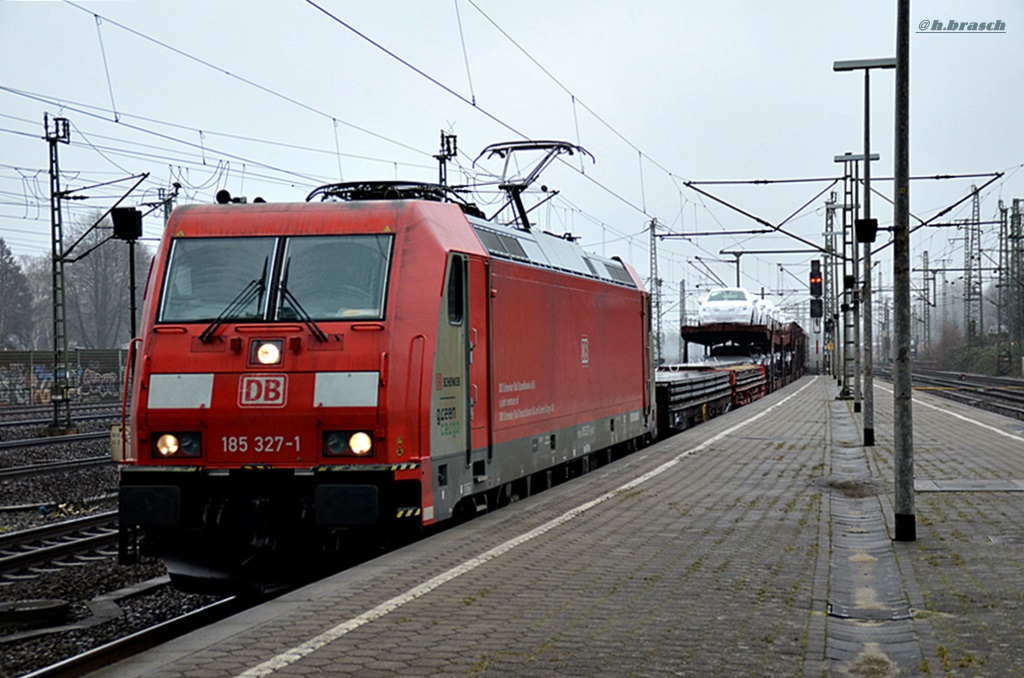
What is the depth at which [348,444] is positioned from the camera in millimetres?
8875

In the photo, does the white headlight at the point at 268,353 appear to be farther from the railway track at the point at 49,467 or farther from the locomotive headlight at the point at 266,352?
the railway track at the point at 49,467

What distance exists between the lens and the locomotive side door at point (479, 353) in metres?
10.3

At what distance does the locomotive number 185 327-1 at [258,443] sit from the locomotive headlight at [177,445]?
0.22m

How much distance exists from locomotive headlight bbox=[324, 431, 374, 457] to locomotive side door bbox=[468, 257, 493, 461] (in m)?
1.65

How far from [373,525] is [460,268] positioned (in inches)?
98.8

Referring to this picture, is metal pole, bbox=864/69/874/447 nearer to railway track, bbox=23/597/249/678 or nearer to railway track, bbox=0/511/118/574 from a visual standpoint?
railway track, bbox=0/511/118/574

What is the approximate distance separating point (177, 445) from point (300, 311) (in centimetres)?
146

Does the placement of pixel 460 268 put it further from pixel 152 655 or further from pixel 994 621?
pixel 994 621

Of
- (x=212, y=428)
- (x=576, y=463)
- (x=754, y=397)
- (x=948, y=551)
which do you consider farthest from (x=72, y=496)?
(x=754, y=397)

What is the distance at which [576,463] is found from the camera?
1552 centimetres

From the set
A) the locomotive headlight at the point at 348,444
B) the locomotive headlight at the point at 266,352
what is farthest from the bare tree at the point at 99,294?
the locomotive headlight at the point at 348,444

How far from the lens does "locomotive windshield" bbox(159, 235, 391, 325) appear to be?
934 centimetres

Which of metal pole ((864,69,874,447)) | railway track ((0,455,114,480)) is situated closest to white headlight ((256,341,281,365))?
railway track ((0,455,114,480))

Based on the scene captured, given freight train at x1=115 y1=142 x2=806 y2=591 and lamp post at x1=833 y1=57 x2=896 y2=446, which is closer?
freight train at x1=115 y1=142 x2=806 y2=591
